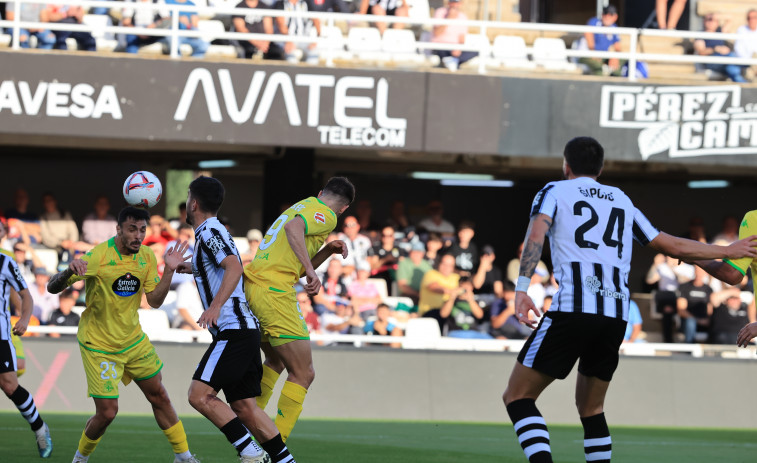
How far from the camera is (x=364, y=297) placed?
1641cm

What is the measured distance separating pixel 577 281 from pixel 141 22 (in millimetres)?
11942

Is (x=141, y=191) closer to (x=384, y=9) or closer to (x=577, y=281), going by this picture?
(x=577, y=281)

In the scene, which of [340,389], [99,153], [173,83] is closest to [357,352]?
[340,389]

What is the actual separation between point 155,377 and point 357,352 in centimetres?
688

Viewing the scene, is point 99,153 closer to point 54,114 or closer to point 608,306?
point 54,114

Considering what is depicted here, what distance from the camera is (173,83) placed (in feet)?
54.6

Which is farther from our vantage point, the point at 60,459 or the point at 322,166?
the point at 322,166

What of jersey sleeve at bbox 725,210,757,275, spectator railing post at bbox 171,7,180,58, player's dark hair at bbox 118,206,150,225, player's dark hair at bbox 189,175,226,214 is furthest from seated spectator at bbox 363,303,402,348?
jersey sleeve at bbox 725,210,757,275

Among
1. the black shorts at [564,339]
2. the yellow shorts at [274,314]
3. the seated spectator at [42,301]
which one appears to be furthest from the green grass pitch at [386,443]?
the black shorts at [564,339]

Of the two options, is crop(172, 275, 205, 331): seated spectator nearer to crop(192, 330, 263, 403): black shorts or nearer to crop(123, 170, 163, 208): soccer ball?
crop(123, 170, 163, 208): soccer ball

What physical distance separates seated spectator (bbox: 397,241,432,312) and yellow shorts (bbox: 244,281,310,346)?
9016 mm

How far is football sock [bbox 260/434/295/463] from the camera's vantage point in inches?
286

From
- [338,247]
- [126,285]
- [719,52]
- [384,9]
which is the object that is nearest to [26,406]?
[126,285]

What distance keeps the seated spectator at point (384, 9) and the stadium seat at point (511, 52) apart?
4.99 feet
